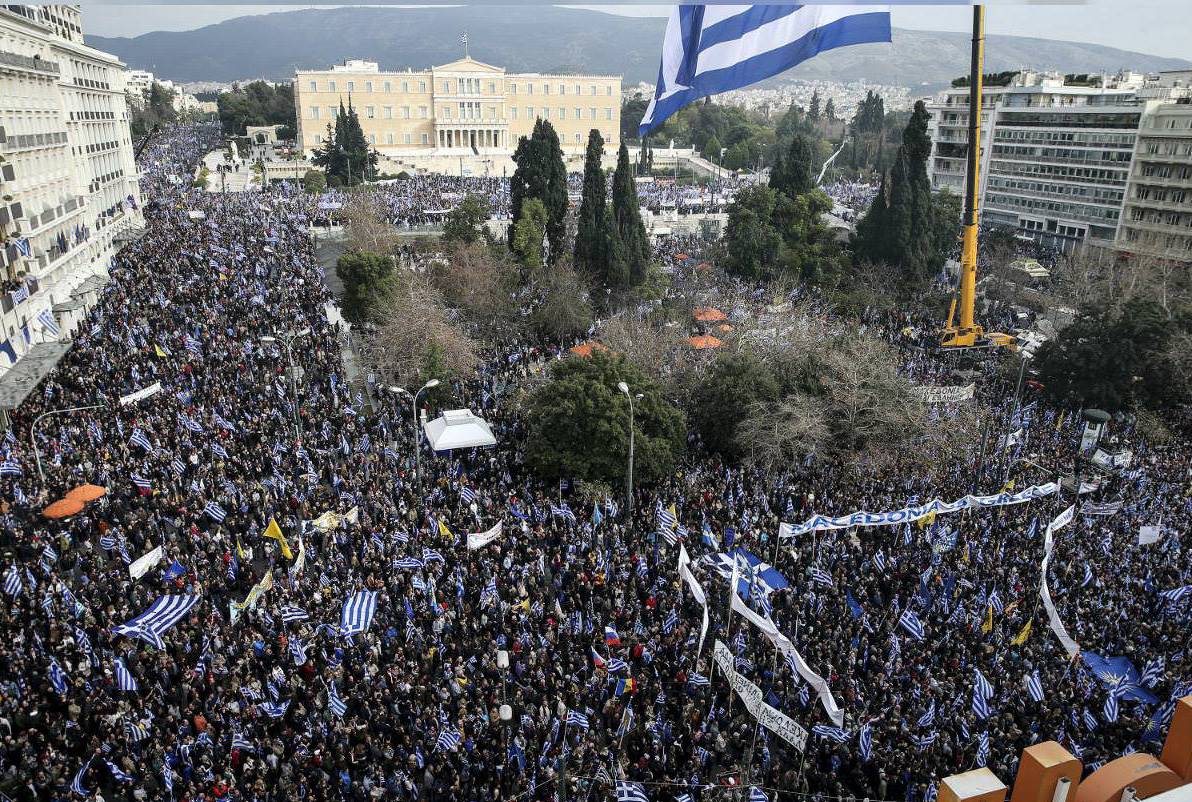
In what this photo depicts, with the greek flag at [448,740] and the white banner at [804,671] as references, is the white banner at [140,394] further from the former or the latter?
the white banner at [804,671]

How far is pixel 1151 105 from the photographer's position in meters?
45.2

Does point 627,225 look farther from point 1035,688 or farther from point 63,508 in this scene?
point 1035,688

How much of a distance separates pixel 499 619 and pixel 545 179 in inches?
1192

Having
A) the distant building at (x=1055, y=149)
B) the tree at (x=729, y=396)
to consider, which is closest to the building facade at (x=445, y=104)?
the distant building at (x=1055, y=149)

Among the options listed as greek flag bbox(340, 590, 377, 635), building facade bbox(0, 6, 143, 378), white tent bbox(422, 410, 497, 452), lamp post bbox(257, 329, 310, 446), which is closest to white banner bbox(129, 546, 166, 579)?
greek flag bbox(340, 590, 377, 635)

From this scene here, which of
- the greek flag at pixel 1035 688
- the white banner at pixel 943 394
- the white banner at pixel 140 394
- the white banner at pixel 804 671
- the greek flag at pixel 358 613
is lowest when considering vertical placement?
the greek flag at pixel 1035 688

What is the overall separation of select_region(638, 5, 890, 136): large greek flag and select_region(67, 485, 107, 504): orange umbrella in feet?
56.4

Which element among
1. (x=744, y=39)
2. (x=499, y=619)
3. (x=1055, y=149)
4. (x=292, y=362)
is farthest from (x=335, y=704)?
(x=1055, y=149)

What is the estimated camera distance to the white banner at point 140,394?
23797mm

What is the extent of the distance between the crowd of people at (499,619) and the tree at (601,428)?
2.61ft

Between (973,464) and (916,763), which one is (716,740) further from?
(973,464)

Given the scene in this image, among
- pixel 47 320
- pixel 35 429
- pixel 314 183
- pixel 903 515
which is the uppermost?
pixel 314 183

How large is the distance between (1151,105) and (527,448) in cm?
4380

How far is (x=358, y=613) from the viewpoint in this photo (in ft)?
47.4
